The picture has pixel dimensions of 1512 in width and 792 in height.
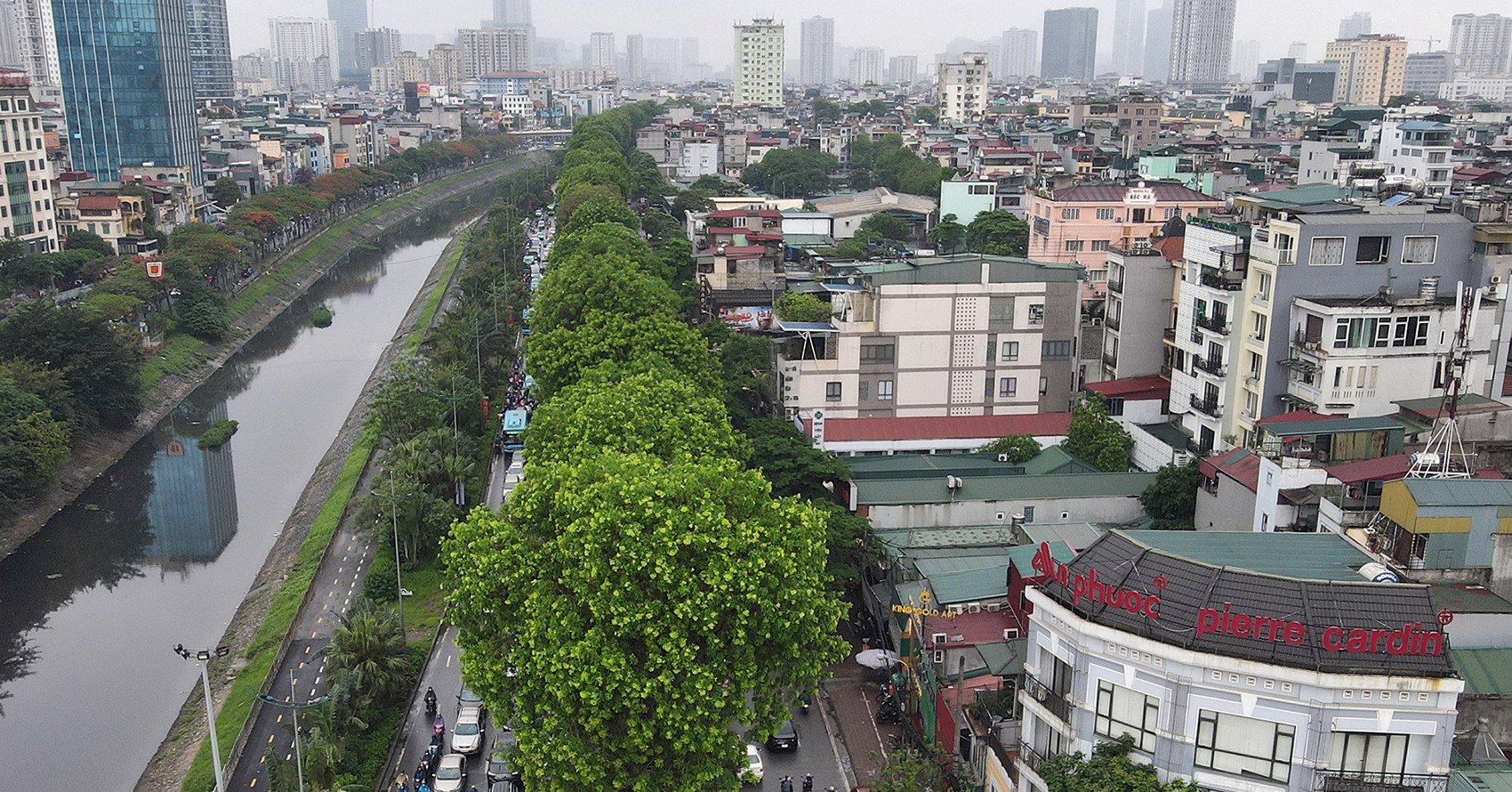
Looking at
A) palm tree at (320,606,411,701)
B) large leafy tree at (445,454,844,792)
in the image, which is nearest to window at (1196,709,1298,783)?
large leafy tree at (445,454,844,792)

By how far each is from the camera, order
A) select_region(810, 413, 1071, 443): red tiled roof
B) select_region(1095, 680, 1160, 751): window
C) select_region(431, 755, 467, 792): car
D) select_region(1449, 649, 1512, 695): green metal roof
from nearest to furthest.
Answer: select_region(1095, 680, 1160, 751): window
select_region(1449, 649, 1512, 695): green metal roof
select_region(431, 755, 467, 792): car
select_region(810, 413, 1071, 443): red tiled roof

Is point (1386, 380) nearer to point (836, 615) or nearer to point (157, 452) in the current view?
point (836, 615)

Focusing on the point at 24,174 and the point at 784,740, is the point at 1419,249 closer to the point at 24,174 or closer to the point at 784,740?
the point at 784,740

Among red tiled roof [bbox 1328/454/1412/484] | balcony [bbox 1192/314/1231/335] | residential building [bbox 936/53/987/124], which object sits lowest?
red tiled roof [bbox 1328/454/1412/484]

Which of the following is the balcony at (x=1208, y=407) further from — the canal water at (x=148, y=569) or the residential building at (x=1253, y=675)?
the canal water at (x=148, y=569)

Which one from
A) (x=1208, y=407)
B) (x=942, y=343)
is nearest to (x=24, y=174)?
(x=942, y=343)

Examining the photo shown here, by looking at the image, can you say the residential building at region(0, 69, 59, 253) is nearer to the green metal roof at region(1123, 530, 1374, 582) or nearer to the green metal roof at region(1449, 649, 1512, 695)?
the green metal roof at region(1123, 530, 1374, 582)

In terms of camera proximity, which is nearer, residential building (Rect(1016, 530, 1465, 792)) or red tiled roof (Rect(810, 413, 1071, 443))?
residential building (Rect(1016, 530, 1465, 792))
